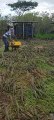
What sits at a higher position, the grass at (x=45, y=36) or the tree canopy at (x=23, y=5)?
the tree canopy at (x=23, y=5)

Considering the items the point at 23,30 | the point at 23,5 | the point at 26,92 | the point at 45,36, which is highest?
the point at 23,5

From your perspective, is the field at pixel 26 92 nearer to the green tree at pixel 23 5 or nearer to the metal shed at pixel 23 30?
the metal shed at pixel 23 30

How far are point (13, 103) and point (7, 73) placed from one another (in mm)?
2694

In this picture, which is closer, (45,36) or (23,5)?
(45,36)

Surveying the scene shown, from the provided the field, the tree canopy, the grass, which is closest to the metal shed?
the grass

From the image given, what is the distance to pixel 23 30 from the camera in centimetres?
2677

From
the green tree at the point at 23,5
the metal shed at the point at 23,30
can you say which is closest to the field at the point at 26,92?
the metal shed at the point at 23,30

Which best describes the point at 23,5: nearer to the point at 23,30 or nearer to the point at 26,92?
the point at 23,30

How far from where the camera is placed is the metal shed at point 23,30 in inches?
1059

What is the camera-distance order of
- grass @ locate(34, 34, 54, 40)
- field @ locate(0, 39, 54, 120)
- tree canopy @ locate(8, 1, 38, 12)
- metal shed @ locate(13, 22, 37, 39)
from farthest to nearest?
1. tree canopy @ locate(8, 1, 38, 12)
2. grass @ locate(34, 34, 54, 40)
3. metal shed @ locate(13, 22, 37, 39)
4. field @ locate(0, 39, 54, 120)

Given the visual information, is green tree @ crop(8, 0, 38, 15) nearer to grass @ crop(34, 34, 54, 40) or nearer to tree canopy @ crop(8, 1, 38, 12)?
tree canopy @ crop(8, 1, 38, 12)

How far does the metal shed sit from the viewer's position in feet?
88.2

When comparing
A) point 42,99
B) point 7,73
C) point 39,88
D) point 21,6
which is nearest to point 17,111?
point 42,99

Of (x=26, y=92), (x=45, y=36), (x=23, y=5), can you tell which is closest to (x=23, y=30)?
Answer: (x=45, y=36)
